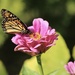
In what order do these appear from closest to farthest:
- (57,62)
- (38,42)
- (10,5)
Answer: (38,42), (57,62), (10,5)

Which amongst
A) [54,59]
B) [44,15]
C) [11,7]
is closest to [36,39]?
[54,59]

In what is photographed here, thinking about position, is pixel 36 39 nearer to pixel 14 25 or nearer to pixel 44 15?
pixel 14 25

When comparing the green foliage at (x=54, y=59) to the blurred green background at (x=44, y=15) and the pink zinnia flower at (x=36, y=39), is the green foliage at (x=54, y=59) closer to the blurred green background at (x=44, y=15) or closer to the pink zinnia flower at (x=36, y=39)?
the pink zinnia flower at (x=36, y=39)

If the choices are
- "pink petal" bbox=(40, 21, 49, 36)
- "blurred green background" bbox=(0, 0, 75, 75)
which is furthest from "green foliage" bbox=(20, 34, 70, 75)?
"blurred green background" bbox=(0, 0, 75, 75)

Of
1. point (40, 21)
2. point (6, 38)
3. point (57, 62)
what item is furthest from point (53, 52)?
point (6, 38)

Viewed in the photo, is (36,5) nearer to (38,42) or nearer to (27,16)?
(27,16)

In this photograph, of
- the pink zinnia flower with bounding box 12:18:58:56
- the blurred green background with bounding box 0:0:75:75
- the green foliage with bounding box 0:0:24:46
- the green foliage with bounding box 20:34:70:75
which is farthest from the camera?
the blurred green background with bounding box 0:0:75:75

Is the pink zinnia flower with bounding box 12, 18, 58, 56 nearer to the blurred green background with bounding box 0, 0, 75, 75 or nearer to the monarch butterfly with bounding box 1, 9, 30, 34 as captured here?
the monarch butterfly with bounding box 1, 9, 30, 34

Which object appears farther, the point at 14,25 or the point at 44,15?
the point at 44,15
